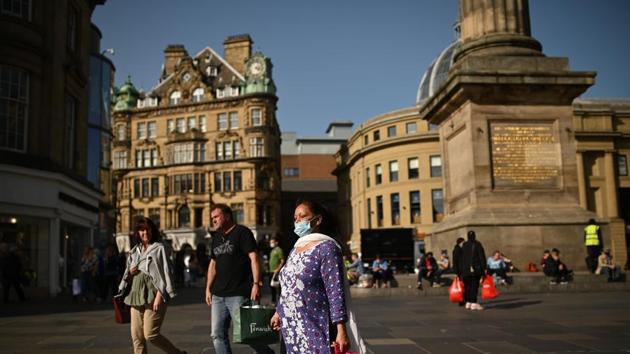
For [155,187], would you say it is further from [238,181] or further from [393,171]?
[393,171]

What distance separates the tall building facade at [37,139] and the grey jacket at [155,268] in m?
13.9

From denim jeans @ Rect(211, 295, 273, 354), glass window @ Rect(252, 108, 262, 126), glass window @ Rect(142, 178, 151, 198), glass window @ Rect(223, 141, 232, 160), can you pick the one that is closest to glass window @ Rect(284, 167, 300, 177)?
glass window @ Rect(223, 141, 232, 160)

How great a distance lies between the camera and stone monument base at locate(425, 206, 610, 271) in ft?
50.0

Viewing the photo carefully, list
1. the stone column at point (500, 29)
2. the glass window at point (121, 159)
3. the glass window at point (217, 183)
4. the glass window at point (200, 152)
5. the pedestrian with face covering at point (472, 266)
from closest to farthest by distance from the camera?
the pedestrian with face covering at point (472, 266) → the stone column at point (500, 29) → the glass window at point (217, 183) → the glass window at point (200, 152) → the glass window at point (121, 159)

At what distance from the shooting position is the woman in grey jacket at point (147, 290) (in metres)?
6.43

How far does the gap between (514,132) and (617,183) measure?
46435mm

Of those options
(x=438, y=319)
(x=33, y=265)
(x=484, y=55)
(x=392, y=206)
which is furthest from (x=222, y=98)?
(x=438, y=319)

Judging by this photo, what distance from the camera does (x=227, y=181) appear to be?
7769cm

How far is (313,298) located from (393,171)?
6301cm

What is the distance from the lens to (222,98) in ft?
259

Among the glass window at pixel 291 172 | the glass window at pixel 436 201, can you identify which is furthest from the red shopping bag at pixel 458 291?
the glass window at pixel 291 172

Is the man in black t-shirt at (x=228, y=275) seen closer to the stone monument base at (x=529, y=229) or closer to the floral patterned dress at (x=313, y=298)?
the floral patterned dress at (x=313, y=298)

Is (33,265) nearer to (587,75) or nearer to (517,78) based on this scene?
(517,78)

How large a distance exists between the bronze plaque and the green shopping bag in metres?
12.1
